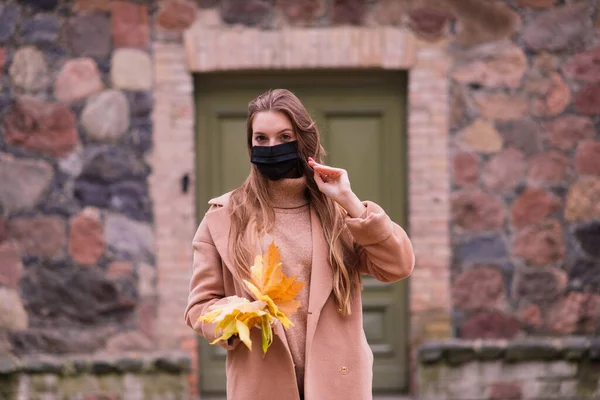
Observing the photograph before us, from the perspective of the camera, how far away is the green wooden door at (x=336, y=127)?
20.1 feet

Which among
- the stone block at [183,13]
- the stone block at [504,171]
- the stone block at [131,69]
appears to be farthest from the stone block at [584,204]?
the stone block at [131,69]

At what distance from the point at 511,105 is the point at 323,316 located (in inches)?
142

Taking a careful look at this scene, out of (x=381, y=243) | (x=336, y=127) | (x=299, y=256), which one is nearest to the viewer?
(x=381, y=243)

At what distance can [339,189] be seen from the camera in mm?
2723

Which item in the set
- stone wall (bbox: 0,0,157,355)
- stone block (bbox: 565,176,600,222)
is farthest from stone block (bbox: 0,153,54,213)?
stone block (bbox: 565,176,600,222)

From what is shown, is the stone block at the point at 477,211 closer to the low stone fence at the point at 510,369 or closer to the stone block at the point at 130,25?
the low stone fence at the point at 510,369

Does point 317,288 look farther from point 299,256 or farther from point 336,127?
point 336,127

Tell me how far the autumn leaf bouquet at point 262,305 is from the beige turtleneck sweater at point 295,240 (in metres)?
0.16

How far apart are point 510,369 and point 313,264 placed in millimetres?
3566

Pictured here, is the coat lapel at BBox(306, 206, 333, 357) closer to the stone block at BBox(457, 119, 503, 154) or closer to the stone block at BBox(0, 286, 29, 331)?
the stone block at BBox(457, 119, 503, 154)

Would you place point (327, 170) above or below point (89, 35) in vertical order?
below

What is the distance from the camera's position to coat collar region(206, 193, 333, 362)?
274cm

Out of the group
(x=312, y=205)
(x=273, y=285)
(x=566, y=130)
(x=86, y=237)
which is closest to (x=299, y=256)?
(x=312, y=205)

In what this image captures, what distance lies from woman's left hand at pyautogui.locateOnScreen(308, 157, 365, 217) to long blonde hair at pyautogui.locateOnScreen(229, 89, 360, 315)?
116mm
